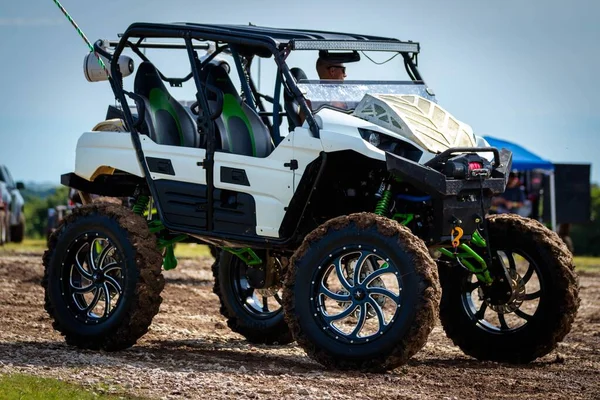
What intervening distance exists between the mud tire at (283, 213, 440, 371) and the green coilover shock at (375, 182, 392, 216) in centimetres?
51

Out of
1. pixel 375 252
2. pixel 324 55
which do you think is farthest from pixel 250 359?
pixel 324 55

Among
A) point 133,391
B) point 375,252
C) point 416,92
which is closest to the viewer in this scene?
point 133,391

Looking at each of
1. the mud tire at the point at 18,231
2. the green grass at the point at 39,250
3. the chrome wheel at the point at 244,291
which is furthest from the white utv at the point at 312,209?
the mud tire at the point at 18,231

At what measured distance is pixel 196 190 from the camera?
11547 millimetres

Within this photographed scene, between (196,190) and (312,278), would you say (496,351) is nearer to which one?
(312,278)

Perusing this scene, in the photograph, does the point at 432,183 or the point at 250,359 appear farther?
the point at 250,359

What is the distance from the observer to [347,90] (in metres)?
11.6

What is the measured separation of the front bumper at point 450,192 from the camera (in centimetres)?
1031

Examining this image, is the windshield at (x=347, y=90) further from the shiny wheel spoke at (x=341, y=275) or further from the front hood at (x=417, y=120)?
the shiny wheel spoke at (x=341, y=275)

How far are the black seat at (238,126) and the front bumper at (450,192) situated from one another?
1500mm

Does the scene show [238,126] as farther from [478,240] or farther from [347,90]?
[478,240]

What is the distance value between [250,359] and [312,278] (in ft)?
4.43

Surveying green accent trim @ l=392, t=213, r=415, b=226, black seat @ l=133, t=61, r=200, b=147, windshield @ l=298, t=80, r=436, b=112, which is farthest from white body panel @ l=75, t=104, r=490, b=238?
green accent trim @ l=392, t=213, r=415, b=226

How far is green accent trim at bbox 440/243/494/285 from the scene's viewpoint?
36.3 feet
